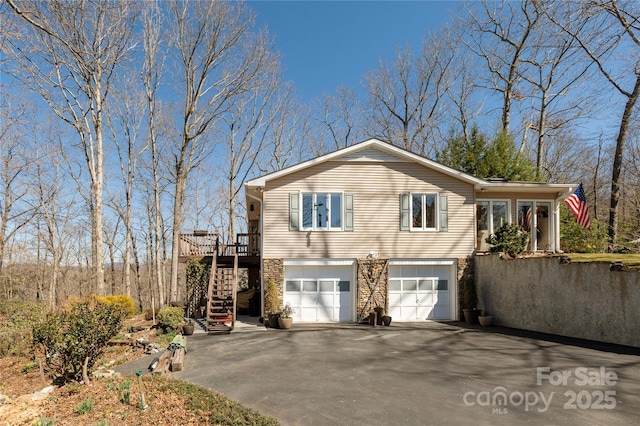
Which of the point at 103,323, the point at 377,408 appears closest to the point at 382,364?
the point at 377,408

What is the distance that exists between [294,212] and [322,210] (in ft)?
3.47

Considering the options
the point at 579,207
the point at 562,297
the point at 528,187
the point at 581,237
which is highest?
the point at 528,187

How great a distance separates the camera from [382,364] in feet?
26.7

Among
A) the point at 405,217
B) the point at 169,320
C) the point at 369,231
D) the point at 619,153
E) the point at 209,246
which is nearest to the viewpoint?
the point at 169,320

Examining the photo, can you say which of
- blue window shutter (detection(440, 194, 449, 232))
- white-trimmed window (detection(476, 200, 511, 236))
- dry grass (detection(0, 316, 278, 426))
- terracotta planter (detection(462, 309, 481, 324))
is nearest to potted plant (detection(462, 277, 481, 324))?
terracotta planter (detection(462, 309, 481, 324))

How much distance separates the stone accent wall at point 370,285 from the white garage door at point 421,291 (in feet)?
1.33

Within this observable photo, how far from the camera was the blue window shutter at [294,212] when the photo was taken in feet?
45.7

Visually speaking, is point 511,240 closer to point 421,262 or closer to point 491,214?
point 491,214

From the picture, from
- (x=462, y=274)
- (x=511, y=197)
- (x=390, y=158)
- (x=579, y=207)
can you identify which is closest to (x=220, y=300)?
(x=390, y=158)

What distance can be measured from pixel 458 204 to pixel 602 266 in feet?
17.9

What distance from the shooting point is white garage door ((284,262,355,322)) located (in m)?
14.1

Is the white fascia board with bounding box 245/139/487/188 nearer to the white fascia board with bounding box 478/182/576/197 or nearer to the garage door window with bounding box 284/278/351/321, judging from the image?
the white fascia board with bounding box 478/182/576/197

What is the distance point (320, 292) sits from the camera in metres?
14.3

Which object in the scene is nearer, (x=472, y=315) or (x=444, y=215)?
(x=472, y=315)
